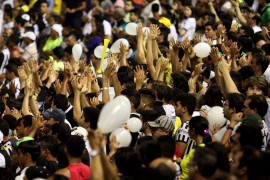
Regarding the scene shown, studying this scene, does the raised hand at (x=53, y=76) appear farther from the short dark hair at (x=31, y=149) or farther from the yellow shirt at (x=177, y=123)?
the short dark hair at (x=31, y=149)

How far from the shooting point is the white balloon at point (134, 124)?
8.85 meters

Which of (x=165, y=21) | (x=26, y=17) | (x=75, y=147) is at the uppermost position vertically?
(x=26, y=17)

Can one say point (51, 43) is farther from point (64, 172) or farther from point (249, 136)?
point (249, 136)

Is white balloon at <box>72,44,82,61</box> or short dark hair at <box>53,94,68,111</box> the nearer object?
short dark hair at <box>53,94,68,111</box>

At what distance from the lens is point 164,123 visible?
9.13 meters

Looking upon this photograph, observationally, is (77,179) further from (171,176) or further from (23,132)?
(23,132)

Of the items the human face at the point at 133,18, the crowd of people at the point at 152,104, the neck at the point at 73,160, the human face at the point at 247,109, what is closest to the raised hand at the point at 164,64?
the crowd of people at the point at 152,104

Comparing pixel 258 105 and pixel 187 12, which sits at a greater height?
pixel 187 12

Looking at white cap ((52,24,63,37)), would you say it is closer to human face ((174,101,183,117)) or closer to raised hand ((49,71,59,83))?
raised hand ((49,71,59,83))

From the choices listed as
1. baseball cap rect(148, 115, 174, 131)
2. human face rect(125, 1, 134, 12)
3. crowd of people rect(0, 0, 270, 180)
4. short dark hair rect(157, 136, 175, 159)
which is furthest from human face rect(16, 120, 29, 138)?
human face rect(125, 1, 134, 12)

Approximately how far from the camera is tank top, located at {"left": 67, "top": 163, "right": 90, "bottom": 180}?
800cm

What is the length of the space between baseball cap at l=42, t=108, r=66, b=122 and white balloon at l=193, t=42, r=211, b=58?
260 cm

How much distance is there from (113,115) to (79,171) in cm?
75

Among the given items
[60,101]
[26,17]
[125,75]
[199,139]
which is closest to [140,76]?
[125,75]
